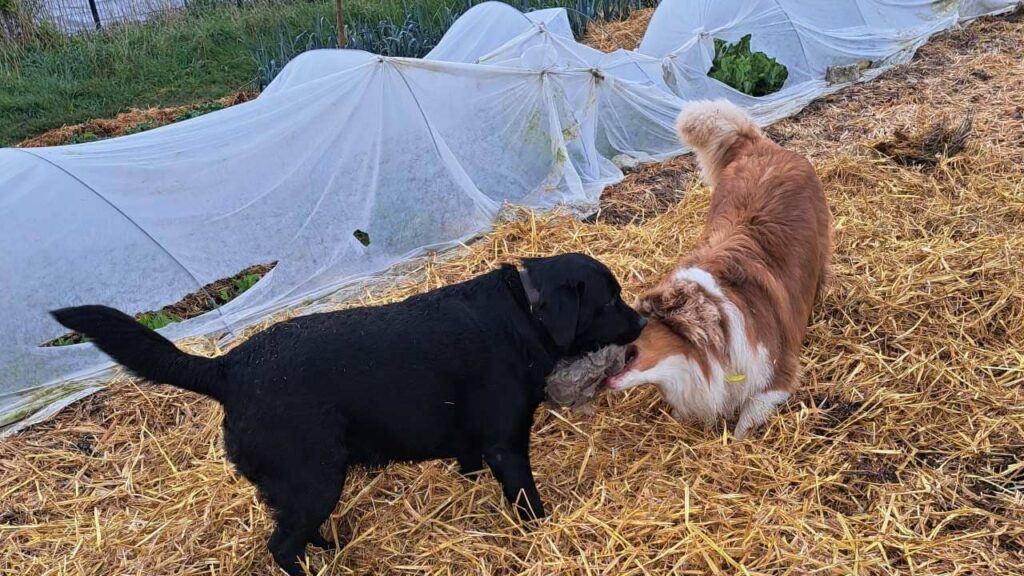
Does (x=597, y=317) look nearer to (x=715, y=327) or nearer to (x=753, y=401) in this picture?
(x=715, y=327)

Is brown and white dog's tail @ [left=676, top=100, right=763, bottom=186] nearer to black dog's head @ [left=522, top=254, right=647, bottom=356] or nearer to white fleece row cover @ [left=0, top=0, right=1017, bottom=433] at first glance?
white fleece row cover @ [left=0, top=0, right=1017, bottom=433]

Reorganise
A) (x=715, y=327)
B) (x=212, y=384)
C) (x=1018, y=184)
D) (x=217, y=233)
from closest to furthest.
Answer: (x=212, y=384) < (x=715, y=327) < (x=217, y=233) < (x=1018, y=184)

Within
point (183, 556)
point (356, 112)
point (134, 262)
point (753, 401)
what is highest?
point (356, 112)

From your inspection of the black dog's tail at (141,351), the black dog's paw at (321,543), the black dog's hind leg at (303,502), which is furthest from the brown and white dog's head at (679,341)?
the black dog's tail at (141,351)

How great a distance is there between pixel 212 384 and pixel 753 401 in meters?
2.34

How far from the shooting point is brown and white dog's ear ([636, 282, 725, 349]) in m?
3.05

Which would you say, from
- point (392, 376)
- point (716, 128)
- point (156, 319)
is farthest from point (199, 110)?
point (392, 376)

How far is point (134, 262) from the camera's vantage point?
4457 millimetres

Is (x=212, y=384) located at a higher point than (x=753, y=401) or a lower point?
higher

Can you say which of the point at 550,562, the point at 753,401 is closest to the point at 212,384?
the point at 550,562

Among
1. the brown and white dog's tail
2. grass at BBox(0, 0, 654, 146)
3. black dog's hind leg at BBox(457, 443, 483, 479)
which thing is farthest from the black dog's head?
grass at BBox(0, 0, 654, 146)

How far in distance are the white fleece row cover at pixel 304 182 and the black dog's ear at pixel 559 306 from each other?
2576mm

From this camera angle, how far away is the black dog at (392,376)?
99.8 inches

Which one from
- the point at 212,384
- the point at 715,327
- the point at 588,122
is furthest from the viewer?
the point at 588,122
